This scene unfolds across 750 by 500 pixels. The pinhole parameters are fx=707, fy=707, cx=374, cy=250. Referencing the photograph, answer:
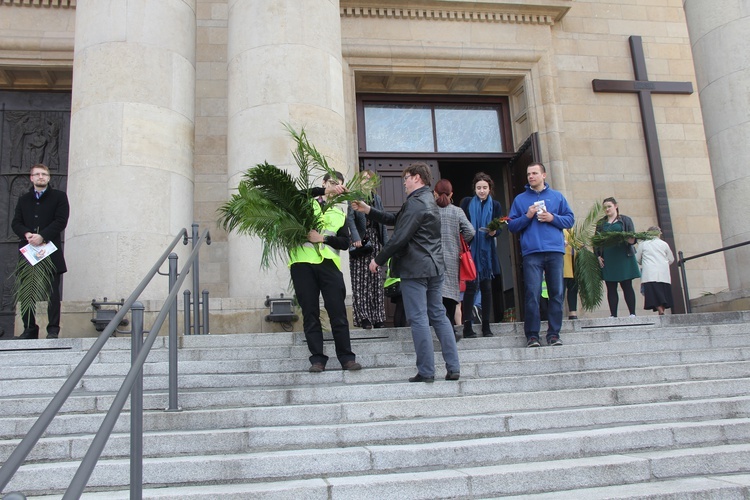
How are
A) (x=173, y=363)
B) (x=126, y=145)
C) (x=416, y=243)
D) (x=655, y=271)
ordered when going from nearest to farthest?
(x=173, y=363), (x=416, y=243), (x=126, y=145), (x=655, y=271)

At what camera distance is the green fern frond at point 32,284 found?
6.96 meters

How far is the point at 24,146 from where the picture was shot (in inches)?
443

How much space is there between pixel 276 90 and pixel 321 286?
3.72 meters

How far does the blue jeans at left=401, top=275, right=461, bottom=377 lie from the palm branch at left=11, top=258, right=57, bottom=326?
3817mm

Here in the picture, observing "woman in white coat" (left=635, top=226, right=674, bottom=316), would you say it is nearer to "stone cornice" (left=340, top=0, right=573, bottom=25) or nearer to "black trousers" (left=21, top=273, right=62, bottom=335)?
"stone cornice" (left=340, top=0, right=573, bottom=25)

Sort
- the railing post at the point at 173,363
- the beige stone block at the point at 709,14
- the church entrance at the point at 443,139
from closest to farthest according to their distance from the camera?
the railing post at the point at 173,363
the beige stone block at the point at 709,14
the church entrance at the point at 443,139

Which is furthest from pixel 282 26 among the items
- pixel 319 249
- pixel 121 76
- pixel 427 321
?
pixel 427 321

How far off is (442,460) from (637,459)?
3.63 feet

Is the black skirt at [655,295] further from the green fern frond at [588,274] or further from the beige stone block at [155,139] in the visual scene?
the beige stone block at [155,139]

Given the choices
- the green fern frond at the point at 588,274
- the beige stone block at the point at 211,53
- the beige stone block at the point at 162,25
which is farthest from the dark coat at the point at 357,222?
the beige stone block at the point at 211,53

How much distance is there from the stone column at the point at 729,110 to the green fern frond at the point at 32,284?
900cm

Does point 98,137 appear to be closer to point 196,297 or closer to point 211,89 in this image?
point 196,297

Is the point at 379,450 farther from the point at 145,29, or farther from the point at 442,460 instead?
the point at 145,29

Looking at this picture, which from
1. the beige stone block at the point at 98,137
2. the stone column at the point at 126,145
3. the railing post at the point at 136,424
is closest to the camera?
the railing post at the point at 136,424
